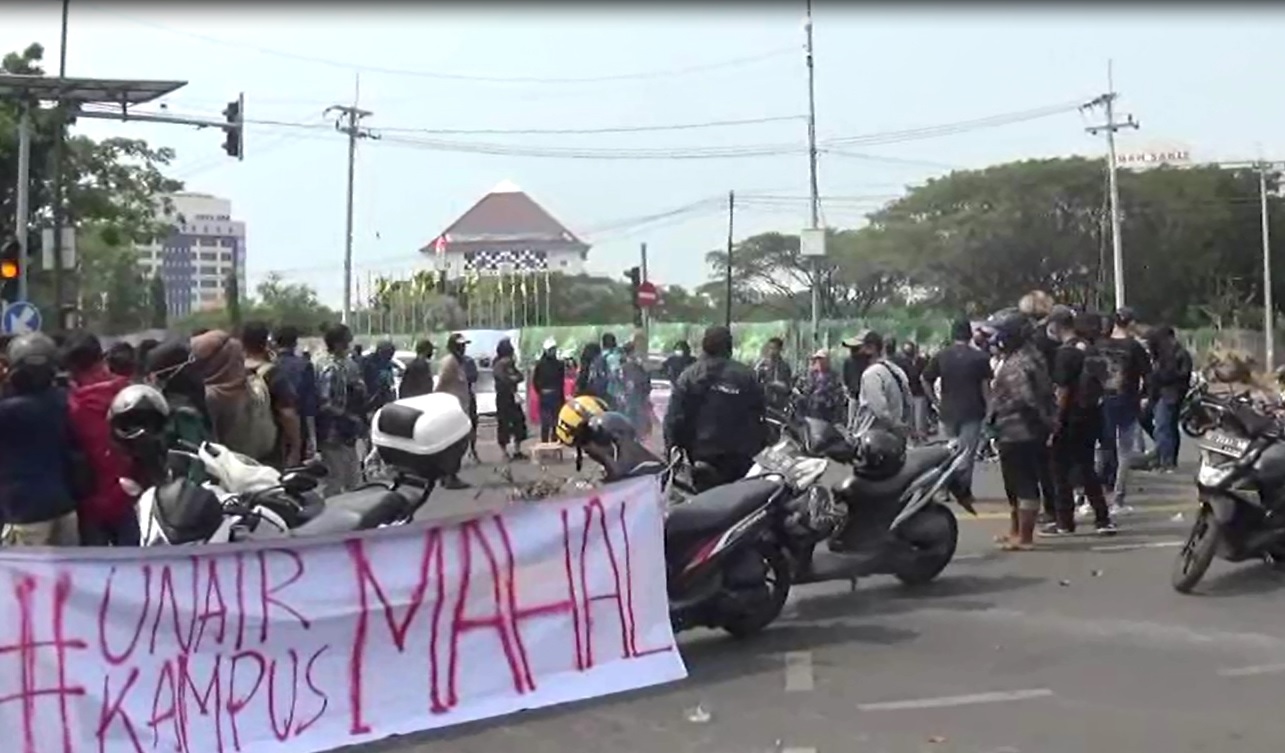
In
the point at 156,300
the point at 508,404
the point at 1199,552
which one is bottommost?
the point at 1199,552

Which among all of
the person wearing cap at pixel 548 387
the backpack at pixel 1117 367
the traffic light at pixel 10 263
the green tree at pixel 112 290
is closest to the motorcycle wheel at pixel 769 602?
the backpack at pixel 1117 367

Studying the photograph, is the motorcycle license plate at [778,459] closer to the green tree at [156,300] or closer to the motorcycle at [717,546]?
the motorcycle at [717,546]

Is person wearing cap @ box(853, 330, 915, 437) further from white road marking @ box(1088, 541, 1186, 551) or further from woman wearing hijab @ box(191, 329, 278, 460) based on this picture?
woman wearing hijab @ box(191, 329, 278, 460)

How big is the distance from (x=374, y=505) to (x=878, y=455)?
3.24 metres

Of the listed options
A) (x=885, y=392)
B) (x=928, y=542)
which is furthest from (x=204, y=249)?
(x=928, y=542)

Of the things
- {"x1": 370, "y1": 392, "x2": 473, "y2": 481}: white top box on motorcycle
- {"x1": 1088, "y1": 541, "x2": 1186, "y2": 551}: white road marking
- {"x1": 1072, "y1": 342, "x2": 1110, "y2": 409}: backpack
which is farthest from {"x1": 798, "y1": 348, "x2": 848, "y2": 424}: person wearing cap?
{"x1": 370, "y1": 392, "x2": 473, "y2": 481}: white top box on motorcycle

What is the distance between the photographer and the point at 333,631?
671 centimetres

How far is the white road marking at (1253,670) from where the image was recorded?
24.8 feet

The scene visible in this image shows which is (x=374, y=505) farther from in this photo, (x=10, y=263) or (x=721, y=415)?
(x=10, y=263)

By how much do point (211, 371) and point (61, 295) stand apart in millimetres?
24016

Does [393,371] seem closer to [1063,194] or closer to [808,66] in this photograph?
[808,66]

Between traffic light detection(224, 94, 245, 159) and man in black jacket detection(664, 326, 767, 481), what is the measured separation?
67.3ft

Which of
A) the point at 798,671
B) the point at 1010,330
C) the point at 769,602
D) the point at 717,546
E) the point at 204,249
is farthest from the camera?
the point at 204,249

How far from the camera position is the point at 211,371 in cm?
1032
